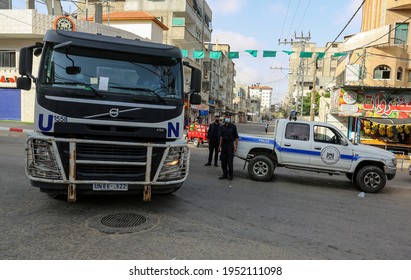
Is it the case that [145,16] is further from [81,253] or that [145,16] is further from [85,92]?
[81,253]

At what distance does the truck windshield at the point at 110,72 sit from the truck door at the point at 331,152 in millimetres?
5084

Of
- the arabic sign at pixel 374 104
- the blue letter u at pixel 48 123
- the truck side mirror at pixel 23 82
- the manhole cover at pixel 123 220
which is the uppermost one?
the arabic sign at pixel 374 104

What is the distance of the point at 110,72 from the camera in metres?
5.38

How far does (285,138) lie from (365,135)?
44.9 ft

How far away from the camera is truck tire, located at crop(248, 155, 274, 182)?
961cm

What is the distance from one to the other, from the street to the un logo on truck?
1.08 metres

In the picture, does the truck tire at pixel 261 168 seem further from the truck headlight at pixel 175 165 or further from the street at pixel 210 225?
the truck headlight at pixel 175 165

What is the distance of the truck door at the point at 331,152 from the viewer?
29.9 feet

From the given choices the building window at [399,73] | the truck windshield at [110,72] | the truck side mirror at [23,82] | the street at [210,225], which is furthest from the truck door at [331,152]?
the building window at [399,73]

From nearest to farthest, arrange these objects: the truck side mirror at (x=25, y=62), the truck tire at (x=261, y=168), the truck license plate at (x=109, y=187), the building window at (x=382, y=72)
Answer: the truck license plate at (x=109, y=187) → the truck side mirror at (x=25, y=62) → the truck tire at (x=261, y=168) → the building window at (x=382, y=72)

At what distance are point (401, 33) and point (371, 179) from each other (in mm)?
21195

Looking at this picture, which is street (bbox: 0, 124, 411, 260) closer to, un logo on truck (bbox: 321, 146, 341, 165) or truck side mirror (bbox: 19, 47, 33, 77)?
un logo on truck (bbox: 321, 146, 341, 165)

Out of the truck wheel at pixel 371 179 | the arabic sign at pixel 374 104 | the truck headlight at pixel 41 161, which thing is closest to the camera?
the truck headlight at pixel 41 161

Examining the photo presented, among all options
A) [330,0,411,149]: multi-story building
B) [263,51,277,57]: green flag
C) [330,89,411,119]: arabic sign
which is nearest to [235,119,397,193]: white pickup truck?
[263,51,277,57]: green flag
